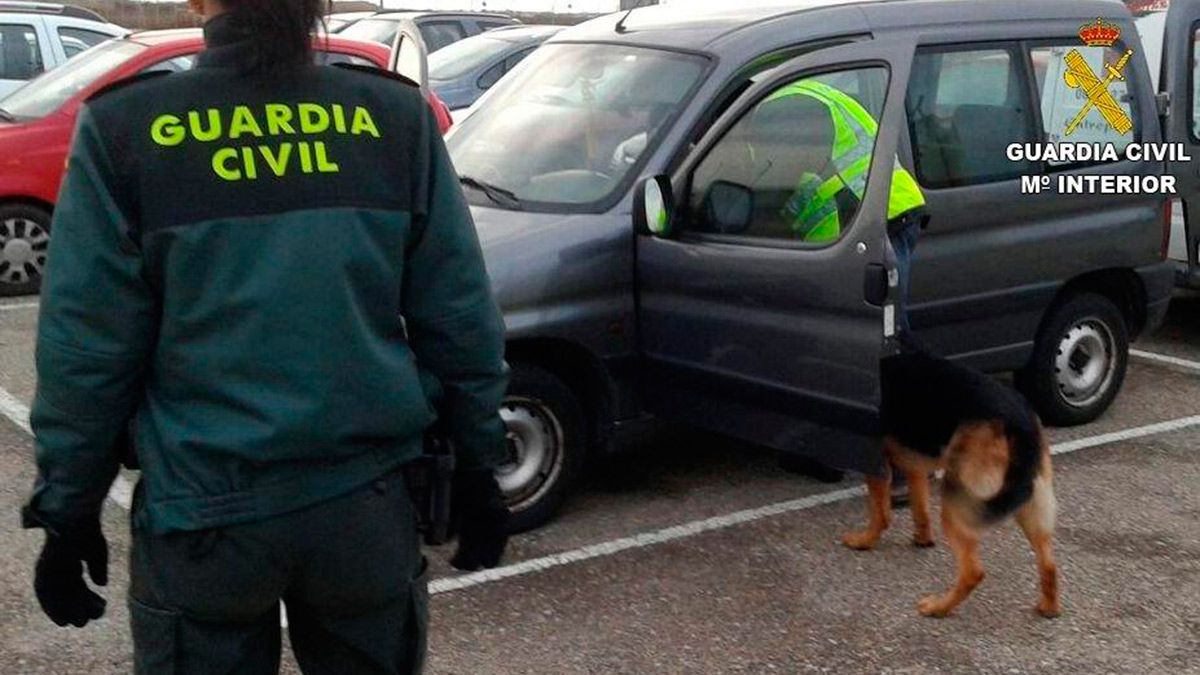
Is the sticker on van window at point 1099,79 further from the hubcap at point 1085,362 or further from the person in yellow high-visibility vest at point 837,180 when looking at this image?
the person in yellow high-visibility vest at point 837,180

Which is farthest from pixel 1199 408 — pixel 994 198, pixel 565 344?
pixel 565 344

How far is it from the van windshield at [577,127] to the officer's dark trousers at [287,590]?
2884 mm

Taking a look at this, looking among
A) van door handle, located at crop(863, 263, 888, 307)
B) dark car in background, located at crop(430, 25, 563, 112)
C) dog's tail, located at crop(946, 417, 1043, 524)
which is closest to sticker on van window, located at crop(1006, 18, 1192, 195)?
van door handle, located at crop(863, 263, 888, 307)

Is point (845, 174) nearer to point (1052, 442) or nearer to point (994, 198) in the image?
point (994, 198)

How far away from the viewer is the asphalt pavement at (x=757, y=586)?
4086mm

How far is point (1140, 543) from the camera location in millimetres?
5004

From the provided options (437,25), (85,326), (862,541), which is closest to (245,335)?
(85,326)

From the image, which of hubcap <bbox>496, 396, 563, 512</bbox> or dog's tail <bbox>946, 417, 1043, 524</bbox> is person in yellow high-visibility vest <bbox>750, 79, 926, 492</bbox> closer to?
dog's tail <bbox>946, 417, 1043, 524</bbox>

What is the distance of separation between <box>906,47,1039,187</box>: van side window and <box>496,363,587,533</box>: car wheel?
174cm

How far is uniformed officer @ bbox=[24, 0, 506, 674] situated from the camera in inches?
79.6

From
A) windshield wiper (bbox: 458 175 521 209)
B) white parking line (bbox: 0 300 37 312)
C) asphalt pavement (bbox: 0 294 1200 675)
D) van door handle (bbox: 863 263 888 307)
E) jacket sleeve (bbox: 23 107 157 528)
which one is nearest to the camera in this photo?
jacket sleeve (bbox: 23 107 157 528)

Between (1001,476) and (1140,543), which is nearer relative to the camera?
(1001,476)

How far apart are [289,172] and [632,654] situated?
2.40m

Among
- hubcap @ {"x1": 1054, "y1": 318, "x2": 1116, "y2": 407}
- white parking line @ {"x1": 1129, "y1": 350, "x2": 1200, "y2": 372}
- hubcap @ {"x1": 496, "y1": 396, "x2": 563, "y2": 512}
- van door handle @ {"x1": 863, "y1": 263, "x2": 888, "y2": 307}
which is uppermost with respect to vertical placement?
van door handle @ {"x1": 863, "y1": 263, "x2": 888, "y2": 307}
